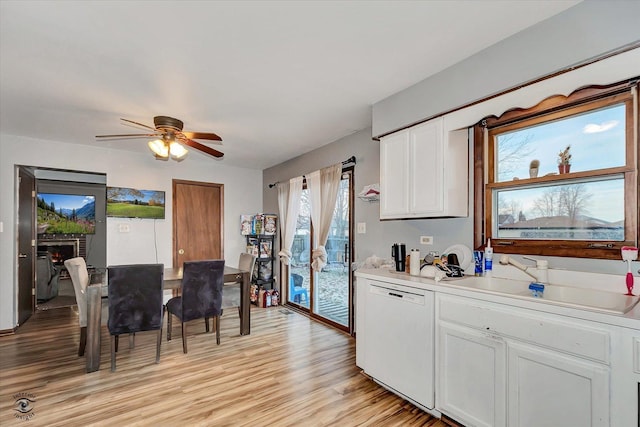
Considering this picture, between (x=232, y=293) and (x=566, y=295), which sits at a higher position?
(x=566, y=295)

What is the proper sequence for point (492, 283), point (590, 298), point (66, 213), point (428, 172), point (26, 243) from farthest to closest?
point (66, 213) → point (26, 243) → point (428, 172) → point (492, 283) → point (590, 298)

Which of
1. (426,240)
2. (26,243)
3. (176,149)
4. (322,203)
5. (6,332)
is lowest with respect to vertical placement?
(6,332)

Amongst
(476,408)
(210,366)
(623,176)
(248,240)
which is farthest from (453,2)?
(248,240)

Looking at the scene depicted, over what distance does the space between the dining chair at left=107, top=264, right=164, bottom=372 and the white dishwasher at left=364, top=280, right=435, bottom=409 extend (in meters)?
2.04

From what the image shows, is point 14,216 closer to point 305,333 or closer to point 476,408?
point 305,333

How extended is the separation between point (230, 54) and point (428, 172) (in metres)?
1.72

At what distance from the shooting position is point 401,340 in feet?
7.57

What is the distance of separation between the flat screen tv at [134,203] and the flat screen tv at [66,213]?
118 inches

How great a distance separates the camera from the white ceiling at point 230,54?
1695 millimetres

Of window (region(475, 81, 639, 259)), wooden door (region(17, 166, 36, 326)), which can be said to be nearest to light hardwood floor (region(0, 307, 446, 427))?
wooden door (region(17, 166, 36, 326))

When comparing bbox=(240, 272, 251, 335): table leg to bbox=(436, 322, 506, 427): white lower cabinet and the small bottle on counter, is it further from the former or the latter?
the small bottle on counter

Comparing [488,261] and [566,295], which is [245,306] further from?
[566,295]

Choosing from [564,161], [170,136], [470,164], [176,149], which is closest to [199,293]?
[176,149]

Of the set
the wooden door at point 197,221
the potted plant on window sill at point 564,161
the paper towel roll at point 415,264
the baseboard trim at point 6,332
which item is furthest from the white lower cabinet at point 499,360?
the baseboard trim at point 6,332
